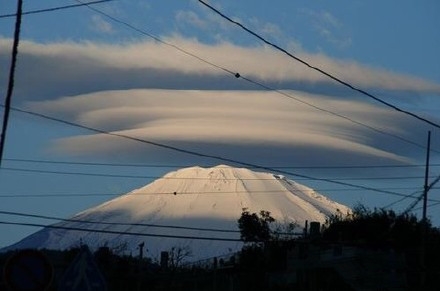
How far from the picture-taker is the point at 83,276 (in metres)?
15.5

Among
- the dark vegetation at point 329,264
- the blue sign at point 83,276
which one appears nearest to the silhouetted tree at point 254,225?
the dark vegetation at point 329,264

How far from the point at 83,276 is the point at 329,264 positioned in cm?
4666

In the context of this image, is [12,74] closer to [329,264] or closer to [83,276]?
[83,276]

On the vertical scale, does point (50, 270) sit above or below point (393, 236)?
below

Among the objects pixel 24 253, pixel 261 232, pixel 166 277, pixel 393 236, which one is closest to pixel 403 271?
pixel 166 277

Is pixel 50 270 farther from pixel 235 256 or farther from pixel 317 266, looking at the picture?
pixel 235 256

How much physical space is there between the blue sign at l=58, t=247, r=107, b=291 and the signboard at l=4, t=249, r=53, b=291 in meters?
0.25

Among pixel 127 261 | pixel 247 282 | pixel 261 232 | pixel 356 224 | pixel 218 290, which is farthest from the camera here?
pixel 261 232

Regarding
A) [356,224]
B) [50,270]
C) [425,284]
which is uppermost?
[356,224]

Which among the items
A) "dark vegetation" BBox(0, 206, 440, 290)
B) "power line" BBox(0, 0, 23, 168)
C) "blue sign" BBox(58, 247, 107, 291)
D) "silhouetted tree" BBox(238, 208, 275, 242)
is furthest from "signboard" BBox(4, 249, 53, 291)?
"silhouetted tree" BBox(238, 208, 275, 242)

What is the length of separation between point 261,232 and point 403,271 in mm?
31339

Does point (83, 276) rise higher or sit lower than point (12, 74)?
lower

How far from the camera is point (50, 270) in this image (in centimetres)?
1552

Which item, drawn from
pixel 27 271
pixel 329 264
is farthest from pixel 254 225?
pixel 27 271
